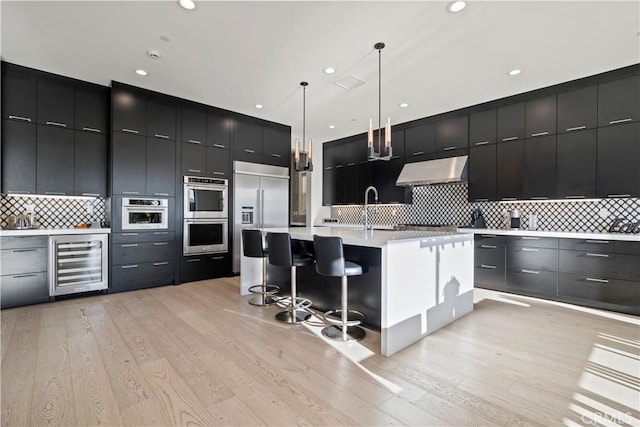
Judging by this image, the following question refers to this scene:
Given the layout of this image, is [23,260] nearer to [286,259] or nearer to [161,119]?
[161,119]

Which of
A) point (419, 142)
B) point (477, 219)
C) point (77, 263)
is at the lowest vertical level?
point (77, 263)

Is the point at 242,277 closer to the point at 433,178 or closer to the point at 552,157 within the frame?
the point at 433,178

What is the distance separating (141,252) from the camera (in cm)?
432

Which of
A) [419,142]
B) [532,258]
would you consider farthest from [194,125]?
[532,258]

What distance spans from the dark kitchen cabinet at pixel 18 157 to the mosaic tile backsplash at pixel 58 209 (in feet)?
1.03

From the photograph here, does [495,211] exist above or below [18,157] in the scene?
below

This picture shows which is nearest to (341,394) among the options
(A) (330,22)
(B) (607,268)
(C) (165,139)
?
(A) (330,22)

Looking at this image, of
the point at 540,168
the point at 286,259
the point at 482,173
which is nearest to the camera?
the point at 286,259

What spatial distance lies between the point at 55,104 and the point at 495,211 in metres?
6.50

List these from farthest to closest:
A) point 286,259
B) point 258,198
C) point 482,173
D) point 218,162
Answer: point 258,198
point 218,162
point 482,173
point 286,259

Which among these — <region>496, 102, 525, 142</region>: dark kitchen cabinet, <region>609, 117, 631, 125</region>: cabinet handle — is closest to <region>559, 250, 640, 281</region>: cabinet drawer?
<region>609, 117, 631, 125</region>: cabinet handle

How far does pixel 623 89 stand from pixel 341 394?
459 centimetres

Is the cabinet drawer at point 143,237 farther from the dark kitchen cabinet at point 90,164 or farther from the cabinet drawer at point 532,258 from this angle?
the cabinet drawer at point 532,258

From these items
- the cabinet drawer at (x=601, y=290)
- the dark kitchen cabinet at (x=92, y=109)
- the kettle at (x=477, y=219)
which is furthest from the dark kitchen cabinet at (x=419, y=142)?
the dark kitchen cabinet at (x=92, y=109)
